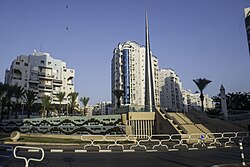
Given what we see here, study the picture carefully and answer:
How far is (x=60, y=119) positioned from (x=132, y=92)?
66.8 m

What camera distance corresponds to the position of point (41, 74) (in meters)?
91.4

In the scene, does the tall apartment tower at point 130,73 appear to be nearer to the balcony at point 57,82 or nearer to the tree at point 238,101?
the balcony at point 57,82

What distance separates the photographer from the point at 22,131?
39.7 meters

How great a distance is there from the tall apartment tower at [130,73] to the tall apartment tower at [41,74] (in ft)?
75.0

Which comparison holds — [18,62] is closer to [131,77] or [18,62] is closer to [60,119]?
[131,77]

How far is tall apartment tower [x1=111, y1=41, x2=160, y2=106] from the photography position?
328 ft

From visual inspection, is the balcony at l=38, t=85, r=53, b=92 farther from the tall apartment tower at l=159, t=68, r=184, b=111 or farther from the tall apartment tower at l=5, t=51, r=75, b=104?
the tall apartment tower at l=159, t=68, r=184, b=111

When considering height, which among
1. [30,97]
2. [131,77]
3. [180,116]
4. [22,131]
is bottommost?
[22,131]

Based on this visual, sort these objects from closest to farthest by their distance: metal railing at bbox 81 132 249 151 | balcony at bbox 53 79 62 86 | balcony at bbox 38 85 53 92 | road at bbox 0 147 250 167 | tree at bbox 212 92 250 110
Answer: road at bbox 0 147 250 167
metal railing at bbox 81 132 249 151
tree at bbox 212 92 250 110
balcony at bbox 38 85 53 92
balcony at bbox 53 79 62 86

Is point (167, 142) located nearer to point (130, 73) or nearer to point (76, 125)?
point (76, 125)

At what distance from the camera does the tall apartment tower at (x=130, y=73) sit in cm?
9988

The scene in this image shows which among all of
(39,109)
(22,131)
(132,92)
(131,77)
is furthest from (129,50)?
(22,131)

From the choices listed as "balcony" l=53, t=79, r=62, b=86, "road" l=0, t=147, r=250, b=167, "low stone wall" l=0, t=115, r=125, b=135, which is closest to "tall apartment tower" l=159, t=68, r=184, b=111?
"balcony" l=53, t=79, r=62, b=86

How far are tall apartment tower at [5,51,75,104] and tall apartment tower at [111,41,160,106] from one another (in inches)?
900
